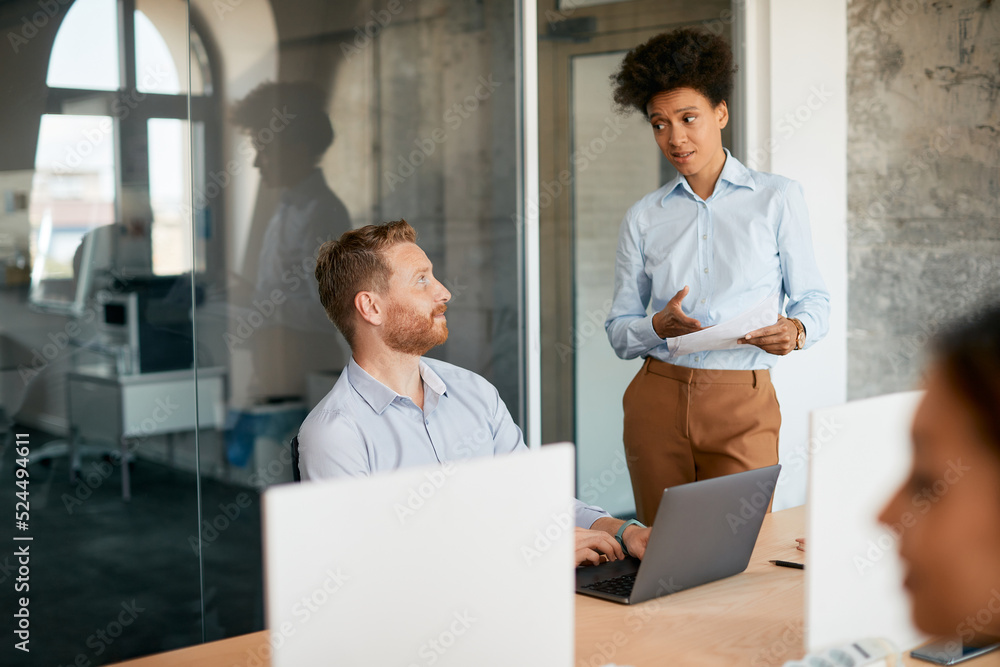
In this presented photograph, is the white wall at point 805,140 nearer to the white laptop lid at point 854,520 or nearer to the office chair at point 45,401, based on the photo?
the office chair at point 45,401

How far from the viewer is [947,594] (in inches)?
38.3

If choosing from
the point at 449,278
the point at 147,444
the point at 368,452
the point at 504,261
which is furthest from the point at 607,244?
the point at 368,452

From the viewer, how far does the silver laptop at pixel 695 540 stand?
5.37 feet

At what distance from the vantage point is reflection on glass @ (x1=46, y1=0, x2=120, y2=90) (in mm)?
2893

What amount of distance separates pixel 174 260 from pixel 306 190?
0.52m

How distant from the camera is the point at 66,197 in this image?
293 centimetres

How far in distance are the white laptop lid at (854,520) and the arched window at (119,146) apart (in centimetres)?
241

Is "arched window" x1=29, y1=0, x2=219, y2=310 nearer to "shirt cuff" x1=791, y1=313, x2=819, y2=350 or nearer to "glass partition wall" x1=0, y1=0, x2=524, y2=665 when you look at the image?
"glass partition wall" x1=0, y1=0, x2=524, y2=665

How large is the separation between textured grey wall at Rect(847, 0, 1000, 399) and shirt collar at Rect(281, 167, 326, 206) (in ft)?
8.35

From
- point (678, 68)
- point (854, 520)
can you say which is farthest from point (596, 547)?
point (678, 68)

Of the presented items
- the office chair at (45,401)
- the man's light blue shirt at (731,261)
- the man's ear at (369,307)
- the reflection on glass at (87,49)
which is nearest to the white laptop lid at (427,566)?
the man's ear at (369,307)

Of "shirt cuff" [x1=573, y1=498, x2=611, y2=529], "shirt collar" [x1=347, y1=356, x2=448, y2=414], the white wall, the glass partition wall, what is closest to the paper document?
"shirt cuff" [x1=573, y1=498, x2=611, y2=529]

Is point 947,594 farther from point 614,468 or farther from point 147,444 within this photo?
point 614,468

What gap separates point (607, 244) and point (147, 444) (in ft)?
6.64
